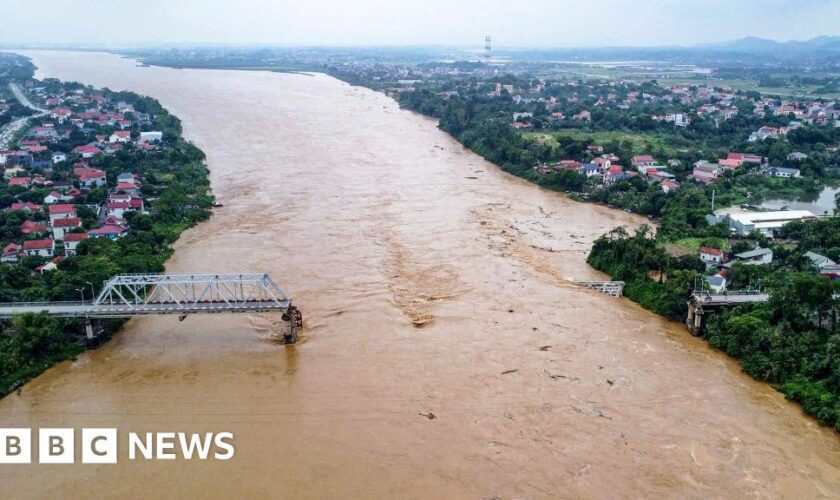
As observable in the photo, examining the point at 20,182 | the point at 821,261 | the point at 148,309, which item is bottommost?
the point at 148,309

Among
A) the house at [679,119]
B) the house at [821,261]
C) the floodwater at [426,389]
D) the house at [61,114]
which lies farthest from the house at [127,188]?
the house at [679,119]

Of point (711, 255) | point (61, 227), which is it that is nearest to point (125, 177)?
point (61, 227)

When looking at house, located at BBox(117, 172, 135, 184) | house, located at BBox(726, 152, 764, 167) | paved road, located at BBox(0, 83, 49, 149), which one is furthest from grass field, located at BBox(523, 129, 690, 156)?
paved road, located at BBox(0, 83, 49, 149)

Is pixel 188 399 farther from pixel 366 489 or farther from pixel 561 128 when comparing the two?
pixel 561 128

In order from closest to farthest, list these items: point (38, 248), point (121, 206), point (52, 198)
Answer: point (38, 248) → point (121, 206) → point (52, 198)

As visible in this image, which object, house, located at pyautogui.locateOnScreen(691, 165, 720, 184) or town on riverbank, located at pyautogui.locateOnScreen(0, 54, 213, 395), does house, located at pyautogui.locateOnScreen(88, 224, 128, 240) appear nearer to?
town on riverbank, located at pyautogui.locateOnScreen(0, 54, 213, 395)

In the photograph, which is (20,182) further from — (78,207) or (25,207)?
(78,207)
